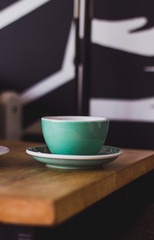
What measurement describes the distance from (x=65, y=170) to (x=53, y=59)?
1741mm

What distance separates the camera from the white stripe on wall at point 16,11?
2514mm

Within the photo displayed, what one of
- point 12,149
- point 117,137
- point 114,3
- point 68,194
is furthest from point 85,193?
point 114,3

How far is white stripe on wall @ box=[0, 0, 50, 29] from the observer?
2514mm

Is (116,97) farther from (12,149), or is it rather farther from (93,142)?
(93,142)

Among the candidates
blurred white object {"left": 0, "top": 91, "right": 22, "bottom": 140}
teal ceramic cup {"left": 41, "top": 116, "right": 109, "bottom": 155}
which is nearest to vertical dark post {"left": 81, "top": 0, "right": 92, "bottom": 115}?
blurred white object {"left": 0, "top": 91, "right": 22, "bottom": 140}

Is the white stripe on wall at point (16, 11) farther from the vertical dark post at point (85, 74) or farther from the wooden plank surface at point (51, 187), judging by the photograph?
the wooden plank surface at point (51, 187)

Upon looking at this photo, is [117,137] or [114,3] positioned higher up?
[114,3]

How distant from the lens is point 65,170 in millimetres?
816

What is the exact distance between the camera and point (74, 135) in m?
0.82

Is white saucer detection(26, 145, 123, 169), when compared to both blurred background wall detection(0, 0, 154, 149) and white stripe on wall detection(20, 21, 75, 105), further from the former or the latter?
white stripe on wall detection(20, 21, 75, 105)

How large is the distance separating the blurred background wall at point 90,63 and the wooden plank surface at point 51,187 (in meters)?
1.24

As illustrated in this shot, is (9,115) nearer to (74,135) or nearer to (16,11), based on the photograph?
(16,11)

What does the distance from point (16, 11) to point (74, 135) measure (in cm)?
194

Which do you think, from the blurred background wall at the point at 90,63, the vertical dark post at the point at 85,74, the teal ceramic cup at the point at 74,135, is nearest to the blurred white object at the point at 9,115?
the blurred background wall at the point at 90,63
